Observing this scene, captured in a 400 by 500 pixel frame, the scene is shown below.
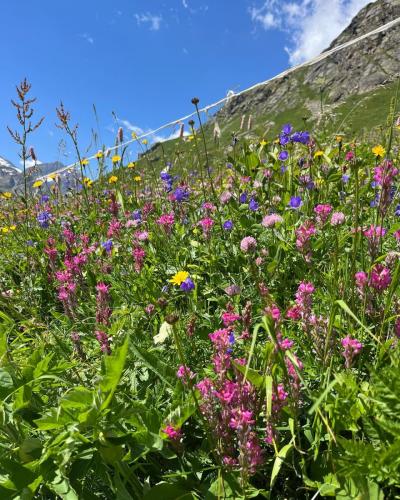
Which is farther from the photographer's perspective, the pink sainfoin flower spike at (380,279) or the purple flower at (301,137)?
the purple flower at (301,137)

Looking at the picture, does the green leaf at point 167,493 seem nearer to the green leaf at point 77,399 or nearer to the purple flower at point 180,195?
the green leaf at point 77,399

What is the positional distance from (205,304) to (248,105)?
645 ft

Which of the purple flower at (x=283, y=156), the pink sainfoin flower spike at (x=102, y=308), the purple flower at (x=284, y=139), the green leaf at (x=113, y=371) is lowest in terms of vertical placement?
the green leaf at (x=113, y=371)

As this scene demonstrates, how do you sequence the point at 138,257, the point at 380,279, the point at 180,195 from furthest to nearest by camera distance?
the point at 180,195 → the point at 138,257 → the point at 380,279

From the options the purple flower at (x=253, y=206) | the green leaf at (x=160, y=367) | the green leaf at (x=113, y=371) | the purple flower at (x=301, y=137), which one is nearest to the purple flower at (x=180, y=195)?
the purple flower at (x=253, y=206)

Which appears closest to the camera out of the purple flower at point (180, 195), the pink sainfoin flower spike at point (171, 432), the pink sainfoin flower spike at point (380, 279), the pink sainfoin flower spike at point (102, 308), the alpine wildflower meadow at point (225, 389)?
the alpine wildflower meadow at point (225, 389)

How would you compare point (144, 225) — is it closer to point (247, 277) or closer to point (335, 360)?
point (247, 277)

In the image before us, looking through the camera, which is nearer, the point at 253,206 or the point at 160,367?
the point at 160,367

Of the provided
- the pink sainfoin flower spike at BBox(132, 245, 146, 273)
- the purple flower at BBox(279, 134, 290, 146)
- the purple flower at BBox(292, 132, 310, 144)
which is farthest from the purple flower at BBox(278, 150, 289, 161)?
the pink sainfoin flower spike at BBox(132, 245, 146, 273)

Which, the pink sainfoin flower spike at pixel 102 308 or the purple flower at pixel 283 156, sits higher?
the purple flower at pixel 283 156

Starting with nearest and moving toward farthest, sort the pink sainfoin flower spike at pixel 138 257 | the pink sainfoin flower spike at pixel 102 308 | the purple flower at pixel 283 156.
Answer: the pink sainfoin flower spike at pixel 102 308 < the pink sainfoin flower spike at pixel 138 257 < the purple flower at pixel 283 156

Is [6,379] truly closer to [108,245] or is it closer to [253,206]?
[108,245]

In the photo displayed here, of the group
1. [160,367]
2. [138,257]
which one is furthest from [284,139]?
[160,367]

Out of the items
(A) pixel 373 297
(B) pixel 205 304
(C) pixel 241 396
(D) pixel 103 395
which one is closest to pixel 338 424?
(C) pixel 241 396
